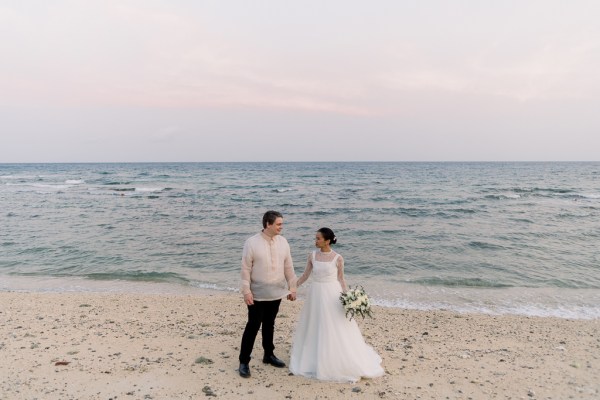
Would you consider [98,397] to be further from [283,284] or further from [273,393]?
[283,284]

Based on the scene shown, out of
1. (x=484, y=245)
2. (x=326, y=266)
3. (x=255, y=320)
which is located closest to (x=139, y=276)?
(x=255, y=320)

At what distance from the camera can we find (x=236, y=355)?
6.44m

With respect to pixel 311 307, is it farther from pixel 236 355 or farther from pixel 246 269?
pixel 236 355

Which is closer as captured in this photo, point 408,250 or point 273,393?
point 273,393

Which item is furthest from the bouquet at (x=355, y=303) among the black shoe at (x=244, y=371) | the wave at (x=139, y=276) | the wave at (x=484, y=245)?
the wave at (x=484, y=245)

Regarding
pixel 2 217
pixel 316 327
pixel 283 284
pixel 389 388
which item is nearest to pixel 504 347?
pixel 389 388

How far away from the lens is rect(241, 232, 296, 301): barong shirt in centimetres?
541

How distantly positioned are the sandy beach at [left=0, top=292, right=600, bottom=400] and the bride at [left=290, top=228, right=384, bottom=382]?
178mm

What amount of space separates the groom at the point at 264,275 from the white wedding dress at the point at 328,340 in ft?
1.36

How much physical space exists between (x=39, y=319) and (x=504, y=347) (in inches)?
355

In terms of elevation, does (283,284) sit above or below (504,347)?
above

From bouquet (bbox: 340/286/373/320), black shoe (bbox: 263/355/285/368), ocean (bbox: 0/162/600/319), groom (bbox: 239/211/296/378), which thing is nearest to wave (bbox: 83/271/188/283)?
ocean (bbox: 0/162/600/319)

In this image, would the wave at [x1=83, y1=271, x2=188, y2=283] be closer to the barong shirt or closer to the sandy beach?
the sandy beach

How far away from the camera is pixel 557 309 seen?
9.90 m
